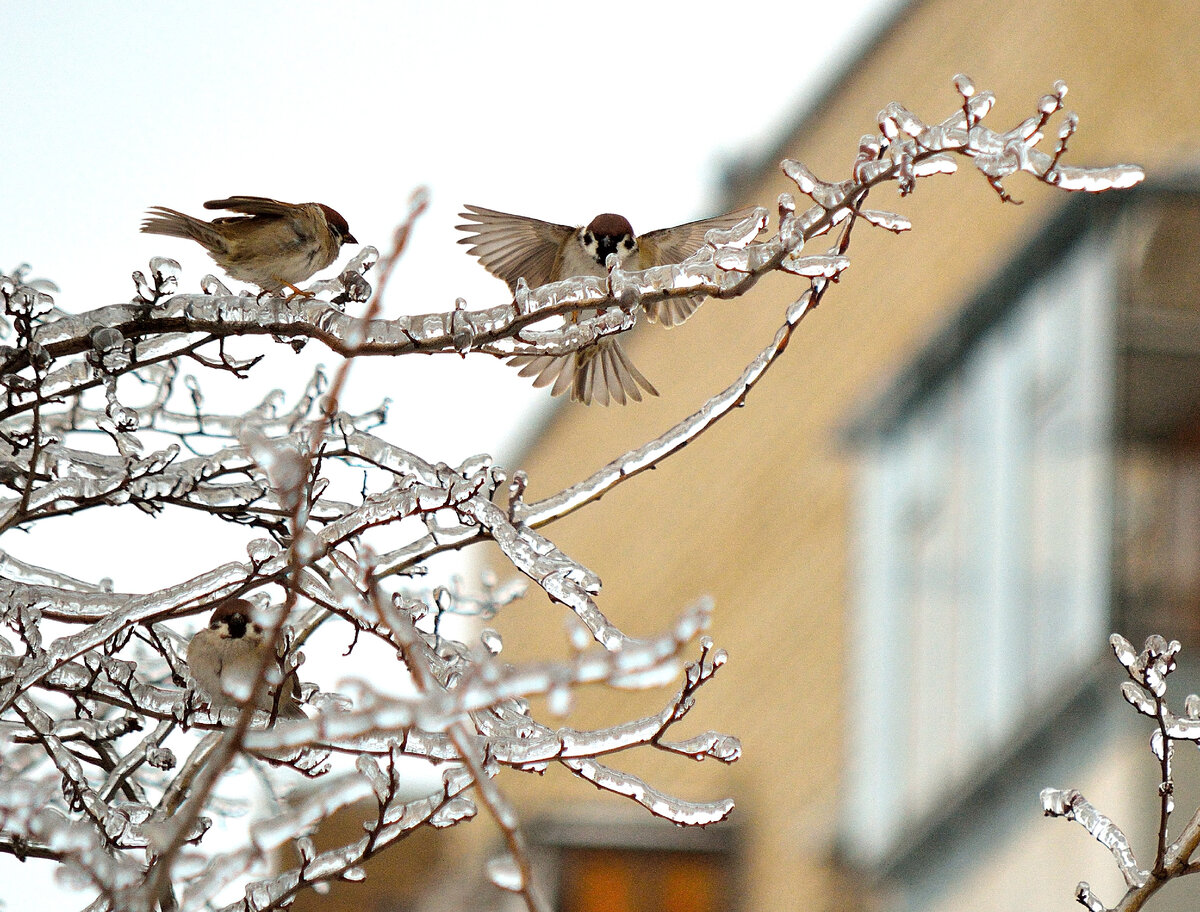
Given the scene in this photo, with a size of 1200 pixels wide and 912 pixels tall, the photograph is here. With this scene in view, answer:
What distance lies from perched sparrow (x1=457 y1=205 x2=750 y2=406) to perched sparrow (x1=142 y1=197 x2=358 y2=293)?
0.41 metres

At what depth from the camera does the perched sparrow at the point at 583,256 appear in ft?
11.4

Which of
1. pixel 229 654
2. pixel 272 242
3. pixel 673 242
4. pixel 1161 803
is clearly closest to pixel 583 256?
pixel 673 242

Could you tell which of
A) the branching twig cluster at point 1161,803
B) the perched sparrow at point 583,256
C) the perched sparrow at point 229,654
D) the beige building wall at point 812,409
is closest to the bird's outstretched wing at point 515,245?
the perched sparrow at point 583,256

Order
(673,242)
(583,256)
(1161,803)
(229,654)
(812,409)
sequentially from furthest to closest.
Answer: (812,409), (673,242), (583,256), (229,654), (1161,803)

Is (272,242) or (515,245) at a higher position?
(515,245)

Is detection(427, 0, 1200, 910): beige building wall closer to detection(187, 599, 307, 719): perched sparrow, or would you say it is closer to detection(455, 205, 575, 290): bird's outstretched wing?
detection(455, 205, 575, 290): bird's outstretched wing

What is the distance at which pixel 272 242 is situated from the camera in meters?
2.98

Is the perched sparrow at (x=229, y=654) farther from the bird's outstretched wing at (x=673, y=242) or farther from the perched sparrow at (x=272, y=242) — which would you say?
the bird's outstretched wing at (x=673, y=242)

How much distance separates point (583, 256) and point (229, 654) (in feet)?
4.20

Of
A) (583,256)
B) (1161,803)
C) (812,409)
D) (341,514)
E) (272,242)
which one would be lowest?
(1161,803)

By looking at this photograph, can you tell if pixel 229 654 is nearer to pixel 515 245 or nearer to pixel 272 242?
pixel 272 242

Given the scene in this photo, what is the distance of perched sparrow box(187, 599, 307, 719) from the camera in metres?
2.72

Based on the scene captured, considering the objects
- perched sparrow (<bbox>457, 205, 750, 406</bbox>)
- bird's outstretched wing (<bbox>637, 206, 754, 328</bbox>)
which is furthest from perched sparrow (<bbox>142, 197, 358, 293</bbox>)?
bird's outstretched wing (<bbox>637, 206, 754, 328</bbox>)

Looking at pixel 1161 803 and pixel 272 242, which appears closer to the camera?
pixel 1161 803
